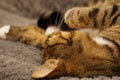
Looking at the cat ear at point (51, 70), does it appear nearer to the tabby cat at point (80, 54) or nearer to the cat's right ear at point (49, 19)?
the tabby cat at point (80, 54)

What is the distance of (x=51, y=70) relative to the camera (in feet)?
3.41

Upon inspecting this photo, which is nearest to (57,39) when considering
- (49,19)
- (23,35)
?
(23,35)

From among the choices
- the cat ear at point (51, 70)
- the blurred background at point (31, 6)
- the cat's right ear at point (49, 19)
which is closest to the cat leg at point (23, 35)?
the cat's right ear at point (49, 19)

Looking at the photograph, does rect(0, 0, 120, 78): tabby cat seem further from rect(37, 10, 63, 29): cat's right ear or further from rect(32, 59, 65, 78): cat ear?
rect(37, 10, 63, 29): cat's right ear

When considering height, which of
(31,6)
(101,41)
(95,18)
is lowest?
(101,41)

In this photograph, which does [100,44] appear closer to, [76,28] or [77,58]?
[77,58]

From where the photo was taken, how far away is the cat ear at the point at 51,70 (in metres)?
1.05

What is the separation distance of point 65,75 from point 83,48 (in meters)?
0.14

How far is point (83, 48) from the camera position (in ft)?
3.87

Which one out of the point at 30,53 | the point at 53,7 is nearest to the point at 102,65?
the point at 30,53

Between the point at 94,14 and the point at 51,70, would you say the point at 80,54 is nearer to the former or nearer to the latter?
the point at 51,70

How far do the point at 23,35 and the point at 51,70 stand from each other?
0.53 meters

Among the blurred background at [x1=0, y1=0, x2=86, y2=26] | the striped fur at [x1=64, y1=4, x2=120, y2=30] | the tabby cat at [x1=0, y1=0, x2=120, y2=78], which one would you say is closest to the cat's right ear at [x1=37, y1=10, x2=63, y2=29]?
the striped fur at [x1=64, y1=4, x2=120, y2=30]

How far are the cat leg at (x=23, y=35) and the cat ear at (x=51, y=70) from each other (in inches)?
15.8
